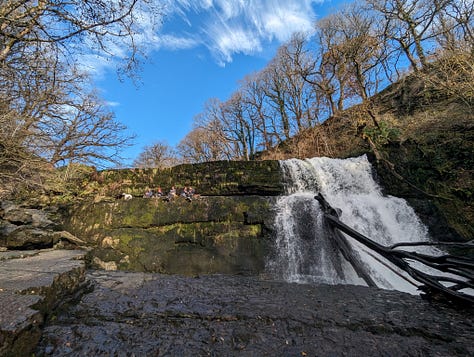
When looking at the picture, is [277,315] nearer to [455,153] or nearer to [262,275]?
[262,275]

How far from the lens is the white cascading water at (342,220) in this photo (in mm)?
5293

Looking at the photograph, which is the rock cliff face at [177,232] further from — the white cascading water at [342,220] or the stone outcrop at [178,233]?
the white cascading water at [342,220]

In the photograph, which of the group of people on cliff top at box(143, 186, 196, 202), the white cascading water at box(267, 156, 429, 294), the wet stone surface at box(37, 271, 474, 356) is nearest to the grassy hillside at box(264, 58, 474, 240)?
the white cascading water at box(267, 156, 429, 294)

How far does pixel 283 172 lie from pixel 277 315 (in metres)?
6.50

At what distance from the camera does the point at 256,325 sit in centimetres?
229

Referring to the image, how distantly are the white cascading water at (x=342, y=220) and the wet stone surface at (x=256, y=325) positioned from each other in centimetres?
201

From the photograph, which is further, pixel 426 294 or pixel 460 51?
pixel 460 51

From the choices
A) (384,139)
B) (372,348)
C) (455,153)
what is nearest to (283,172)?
(384,139)

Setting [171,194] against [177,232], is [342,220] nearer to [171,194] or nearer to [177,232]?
[177,232]

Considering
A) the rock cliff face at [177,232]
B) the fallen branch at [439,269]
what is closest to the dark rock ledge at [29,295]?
the rock cliff face at [177,232]

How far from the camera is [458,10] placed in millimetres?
9695

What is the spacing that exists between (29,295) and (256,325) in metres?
2.10

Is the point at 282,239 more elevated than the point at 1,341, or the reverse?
the point at 282,239

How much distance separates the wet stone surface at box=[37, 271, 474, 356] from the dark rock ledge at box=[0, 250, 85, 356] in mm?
149
